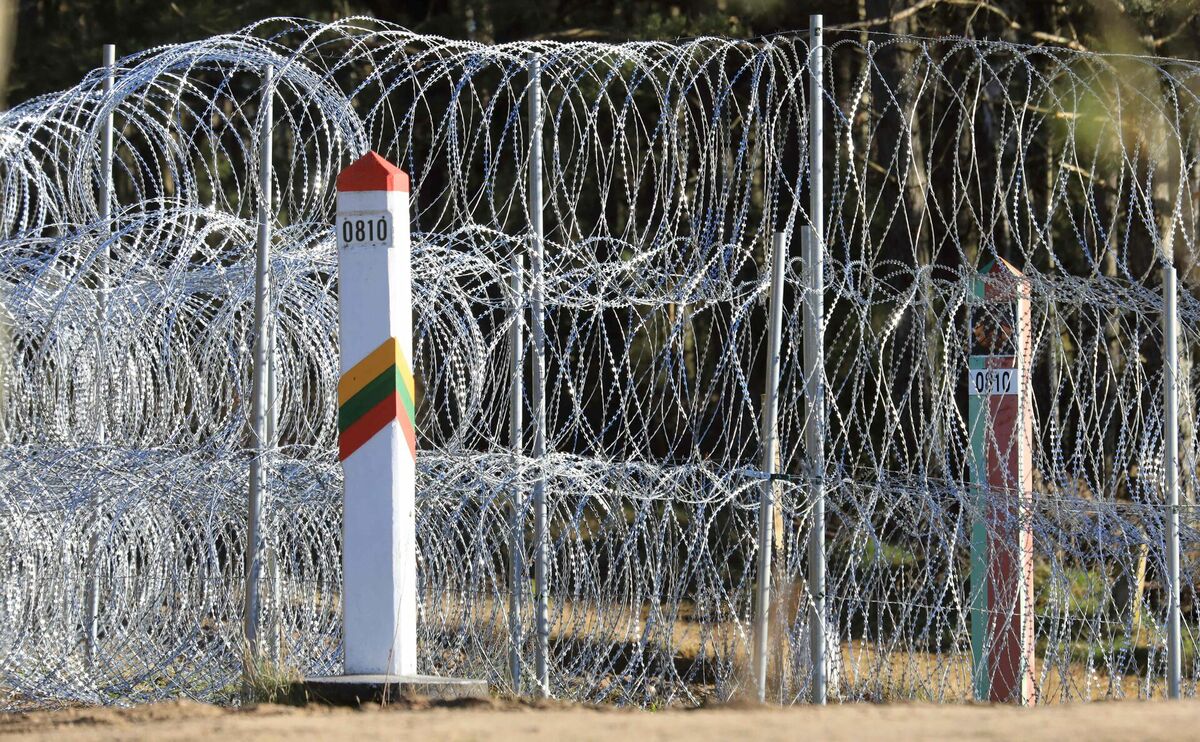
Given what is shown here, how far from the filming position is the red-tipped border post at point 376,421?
549 cm

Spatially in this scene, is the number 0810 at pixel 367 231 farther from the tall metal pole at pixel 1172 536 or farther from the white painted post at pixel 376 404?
the tall metal pole at pixel 1172 536

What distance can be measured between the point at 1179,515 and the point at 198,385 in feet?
13.0

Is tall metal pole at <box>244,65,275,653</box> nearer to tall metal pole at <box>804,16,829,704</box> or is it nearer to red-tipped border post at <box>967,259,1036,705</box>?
tall metal pole at <box>804,16,829,704</box>

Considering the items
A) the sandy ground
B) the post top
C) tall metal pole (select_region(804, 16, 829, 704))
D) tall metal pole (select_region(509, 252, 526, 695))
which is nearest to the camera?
the sandy ground

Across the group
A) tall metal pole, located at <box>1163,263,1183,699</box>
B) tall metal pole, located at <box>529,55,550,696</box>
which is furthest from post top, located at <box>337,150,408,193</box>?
tall metal pole, located at <box>1163,263,1183,699</box>

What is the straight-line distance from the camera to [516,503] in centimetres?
638

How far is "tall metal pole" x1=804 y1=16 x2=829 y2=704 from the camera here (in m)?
6.05

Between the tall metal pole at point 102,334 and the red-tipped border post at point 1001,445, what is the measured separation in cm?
343

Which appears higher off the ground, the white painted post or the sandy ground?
the white painted post

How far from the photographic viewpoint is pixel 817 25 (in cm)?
666

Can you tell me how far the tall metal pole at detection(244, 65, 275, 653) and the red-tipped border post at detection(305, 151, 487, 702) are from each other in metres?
0.88

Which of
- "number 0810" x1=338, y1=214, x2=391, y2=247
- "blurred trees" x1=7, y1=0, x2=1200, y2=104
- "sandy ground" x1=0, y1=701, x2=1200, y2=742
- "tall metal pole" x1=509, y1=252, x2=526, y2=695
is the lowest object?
"sandy ground" x1=0, y1=701, x2=1200, y2=742

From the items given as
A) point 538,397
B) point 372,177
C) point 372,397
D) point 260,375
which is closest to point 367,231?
point 372,177

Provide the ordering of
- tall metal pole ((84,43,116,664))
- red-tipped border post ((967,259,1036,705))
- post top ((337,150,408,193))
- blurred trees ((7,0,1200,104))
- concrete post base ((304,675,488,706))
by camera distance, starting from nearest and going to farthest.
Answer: concrete post base ((304,675,488,706)) → post top ((337,150,408,193)) → tall metal pole ((84,43,116,664)) → red-tipped border post ((967,259,1036,705)) → blurred trees ((7,0,1200,104))
